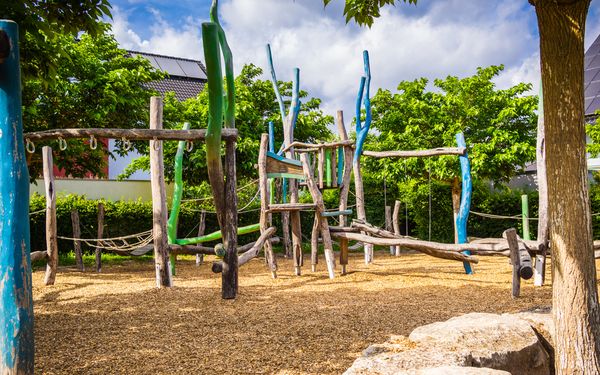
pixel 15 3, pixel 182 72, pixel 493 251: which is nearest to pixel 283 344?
pixel 15 3

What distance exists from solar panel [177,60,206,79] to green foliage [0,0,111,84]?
21.8 meters

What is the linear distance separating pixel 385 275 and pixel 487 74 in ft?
28.1

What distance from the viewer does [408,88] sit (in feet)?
50.0

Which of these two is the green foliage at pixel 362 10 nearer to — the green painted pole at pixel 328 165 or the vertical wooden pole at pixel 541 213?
the vertical wooden pole at pixel 541 213

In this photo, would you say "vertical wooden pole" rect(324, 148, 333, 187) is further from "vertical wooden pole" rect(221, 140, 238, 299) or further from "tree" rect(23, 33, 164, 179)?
"tree" rect(23, 33, 164, 179)

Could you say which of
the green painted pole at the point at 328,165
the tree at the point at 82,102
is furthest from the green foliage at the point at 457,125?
the tree at the point at 82,102

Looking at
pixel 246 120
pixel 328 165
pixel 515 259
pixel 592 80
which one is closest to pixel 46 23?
pixel 515 259

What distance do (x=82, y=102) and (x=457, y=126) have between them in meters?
9.26

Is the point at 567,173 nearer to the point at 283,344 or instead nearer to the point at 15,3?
the point at 283,344

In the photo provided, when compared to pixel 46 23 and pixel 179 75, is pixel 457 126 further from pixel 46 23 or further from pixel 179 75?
pixel 179 75

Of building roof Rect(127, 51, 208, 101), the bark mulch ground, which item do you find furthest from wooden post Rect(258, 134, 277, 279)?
building roof Rect(127, 51, 208, 101)

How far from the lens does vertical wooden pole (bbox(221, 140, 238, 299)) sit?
657cm

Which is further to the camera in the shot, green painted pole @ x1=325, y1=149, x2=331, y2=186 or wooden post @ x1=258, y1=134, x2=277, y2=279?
green painted pole @ x1=325, y1=149, x2=331, y2=186

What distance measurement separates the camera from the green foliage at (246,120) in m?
13.5
